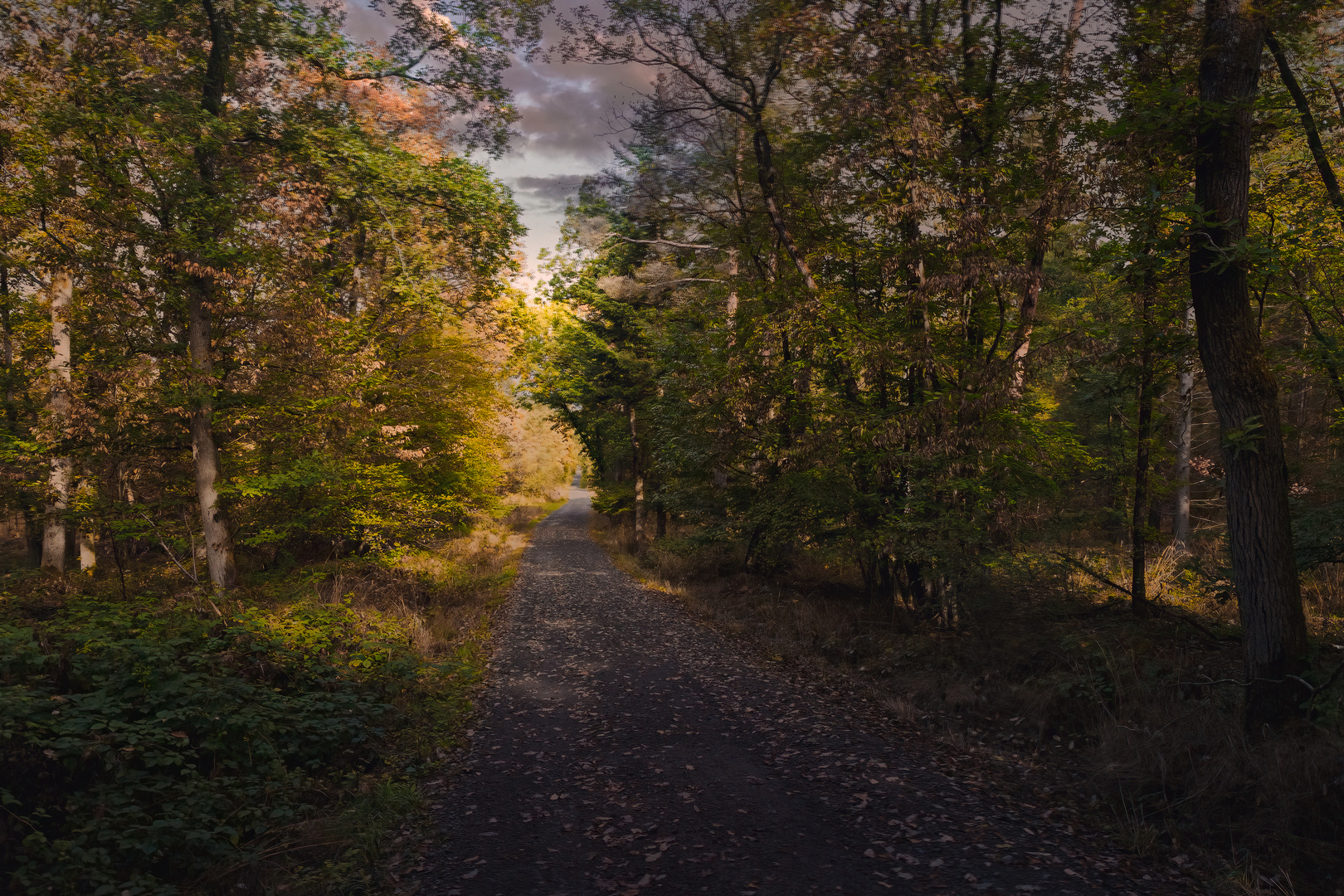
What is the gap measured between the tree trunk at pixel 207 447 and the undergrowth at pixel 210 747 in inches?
141

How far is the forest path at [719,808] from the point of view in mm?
4625

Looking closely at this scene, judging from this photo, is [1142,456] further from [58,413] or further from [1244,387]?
[58,413]

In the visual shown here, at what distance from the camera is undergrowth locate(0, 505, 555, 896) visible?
13.4 ft

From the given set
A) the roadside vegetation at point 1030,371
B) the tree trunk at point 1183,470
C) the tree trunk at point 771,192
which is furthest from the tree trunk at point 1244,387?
the tree trunk at point 1183,470

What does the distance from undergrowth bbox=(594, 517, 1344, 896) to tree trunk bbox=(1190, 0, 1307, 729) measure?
13.7 inches

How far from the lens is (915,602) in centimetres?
1135

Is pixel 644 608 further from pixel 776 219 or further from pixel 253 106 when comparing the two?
pixel 253 106

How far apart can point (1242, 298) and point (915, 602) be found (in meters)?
7.00

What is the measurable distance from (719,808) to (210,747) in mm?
4342

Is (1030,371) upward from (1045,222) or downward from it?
downward

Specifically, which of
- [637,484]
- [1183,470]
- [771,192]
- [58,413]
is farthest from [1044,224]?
[637,484]

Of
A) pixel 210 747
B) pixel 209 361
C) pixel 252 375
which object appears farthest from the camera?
pixel 252 375

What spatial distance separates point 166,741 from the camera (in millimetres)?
5031

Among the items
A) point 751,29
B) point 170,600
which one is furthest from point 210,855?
point 751,29
